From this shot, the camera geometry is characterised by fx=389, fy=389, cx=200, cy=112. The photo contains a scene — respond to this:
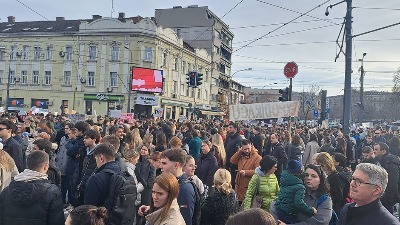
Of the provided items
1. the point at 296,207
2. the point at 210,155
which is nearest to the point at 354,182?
the point at 296,207

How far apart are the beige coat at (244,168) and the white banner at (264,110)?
633 centimetres

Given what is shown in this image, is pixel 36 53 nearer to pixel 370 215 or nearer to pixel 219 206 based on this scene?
pixel 219 206

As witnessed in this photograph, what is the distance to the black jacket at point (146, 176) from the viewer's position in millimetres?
6305

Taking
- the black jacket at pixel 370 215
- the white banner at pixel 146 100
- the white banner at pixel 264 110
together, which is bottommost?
the black jacket at pixel 370 215

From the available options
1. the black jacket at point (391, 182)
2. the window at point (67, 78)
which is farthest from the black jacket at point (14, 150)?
the window at point (67, 78)

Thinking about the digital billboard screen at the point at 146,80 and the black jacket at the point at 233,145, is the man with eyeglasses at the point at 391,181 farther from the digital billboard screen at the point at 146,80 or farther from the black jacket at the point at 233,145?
the digital billboard screen at the point at 146,80

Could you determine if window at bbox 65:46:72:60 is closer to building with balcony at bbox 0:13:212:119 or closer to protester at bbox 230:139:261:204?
building with balcony at bbox 0:13:212:119

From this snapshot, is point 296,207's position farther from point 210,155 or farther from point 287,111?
point 287,111

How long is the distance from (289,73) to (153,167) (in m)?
8.82

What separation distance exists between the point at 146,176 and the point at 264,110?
8959mm

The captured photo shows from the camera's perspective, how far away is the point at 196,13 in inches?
2383

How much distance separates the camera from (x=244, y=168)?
7605mm

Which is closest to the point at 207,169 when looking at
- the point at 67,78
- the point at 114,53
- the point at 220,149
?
the point at 220,149

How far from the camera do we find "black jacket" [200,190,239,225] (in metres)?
4.82
